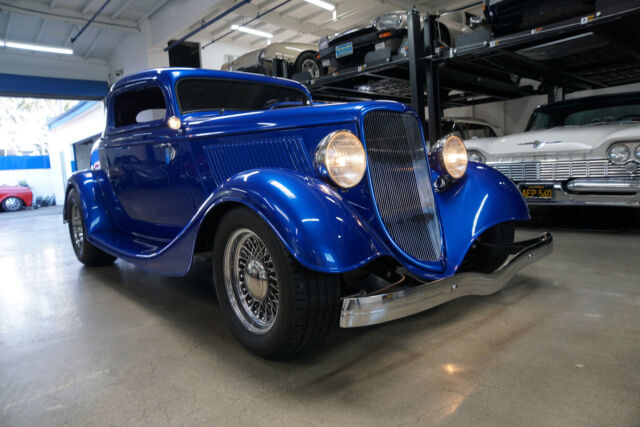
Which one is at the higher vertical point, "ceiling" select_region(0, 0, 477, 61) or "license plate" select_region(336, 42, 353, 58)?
"ceiling" select_region(0, 0, 477, 61)

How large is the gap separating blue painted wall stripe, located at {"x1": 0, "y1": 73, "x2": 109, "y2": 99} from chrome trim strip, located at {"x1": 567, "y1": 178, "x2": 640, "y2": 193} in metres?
14.1

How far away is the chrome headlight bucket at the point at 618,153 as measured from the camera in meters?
3.74

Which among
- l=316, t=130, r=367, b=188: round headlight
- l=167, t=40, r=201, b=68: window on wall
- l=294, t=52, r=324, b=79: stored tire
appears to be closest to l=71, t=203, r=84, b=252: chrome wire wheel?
l=316, t=130, r=367, b=188: round headlight

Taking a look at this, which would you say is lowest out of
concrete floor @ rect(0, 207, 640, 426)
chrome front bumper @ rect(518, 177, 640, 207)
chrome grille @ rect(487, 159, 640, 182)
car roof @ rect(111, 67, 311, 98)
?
concrete floor @ rect(0, 207, 640, 426)

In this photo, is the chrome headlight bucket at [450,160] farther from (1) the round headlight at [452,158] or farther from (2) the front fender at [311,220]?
(2) the front fender at [311,220]

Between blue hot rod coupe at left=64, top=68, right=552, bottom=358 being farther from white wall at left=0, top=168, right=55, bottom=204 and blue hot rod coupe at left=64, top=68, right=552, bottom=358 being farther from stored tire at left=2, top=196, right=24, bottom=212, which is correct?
white wall at left=0, top=168, right=55, bottom=204

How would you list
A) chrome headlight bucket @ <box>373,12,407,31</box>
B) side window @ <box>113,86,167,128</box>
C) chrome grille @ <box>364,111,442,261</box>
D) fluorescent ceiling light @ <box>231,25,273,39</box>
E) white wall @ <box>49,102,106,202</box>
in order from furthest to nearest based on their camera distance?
1. white wall @ <box>49,102,106,202</box>
2. fluorescent ceiling light @ <box>231,25,273,39</box>
3. chrome headlight bucket @ <box>373,12,407,31</box>
4. side window @ <box>113,86,167,128</box>
5. chrome grille @ <box>364,111,442,261</box>

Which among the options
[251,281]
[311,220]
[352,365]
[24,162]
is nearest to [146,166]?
[251,281]

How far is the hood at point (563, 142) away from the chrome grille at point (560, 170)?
9 centimetres

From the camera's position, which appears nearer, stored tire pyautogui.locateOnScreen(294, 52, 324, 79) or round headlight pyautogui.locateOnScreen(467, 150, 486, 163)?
round headlight pyautogui.locateOnScreen(467, 150, 486, 163)

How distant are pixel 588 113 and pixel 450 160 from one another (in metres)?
3.73

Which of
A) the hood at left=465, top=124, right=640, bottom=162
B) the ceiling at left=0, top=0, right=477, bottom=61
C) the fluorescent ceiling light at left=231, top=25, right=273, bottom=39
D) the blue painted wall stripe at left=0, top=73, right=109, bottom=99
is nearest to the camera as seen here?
the hood at left=465, top=124, right=640, bottom=162

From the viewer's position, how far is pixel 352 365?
1.76 metres

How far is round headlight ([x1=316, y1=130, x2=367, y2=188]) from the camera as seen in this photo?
177 centimetres
